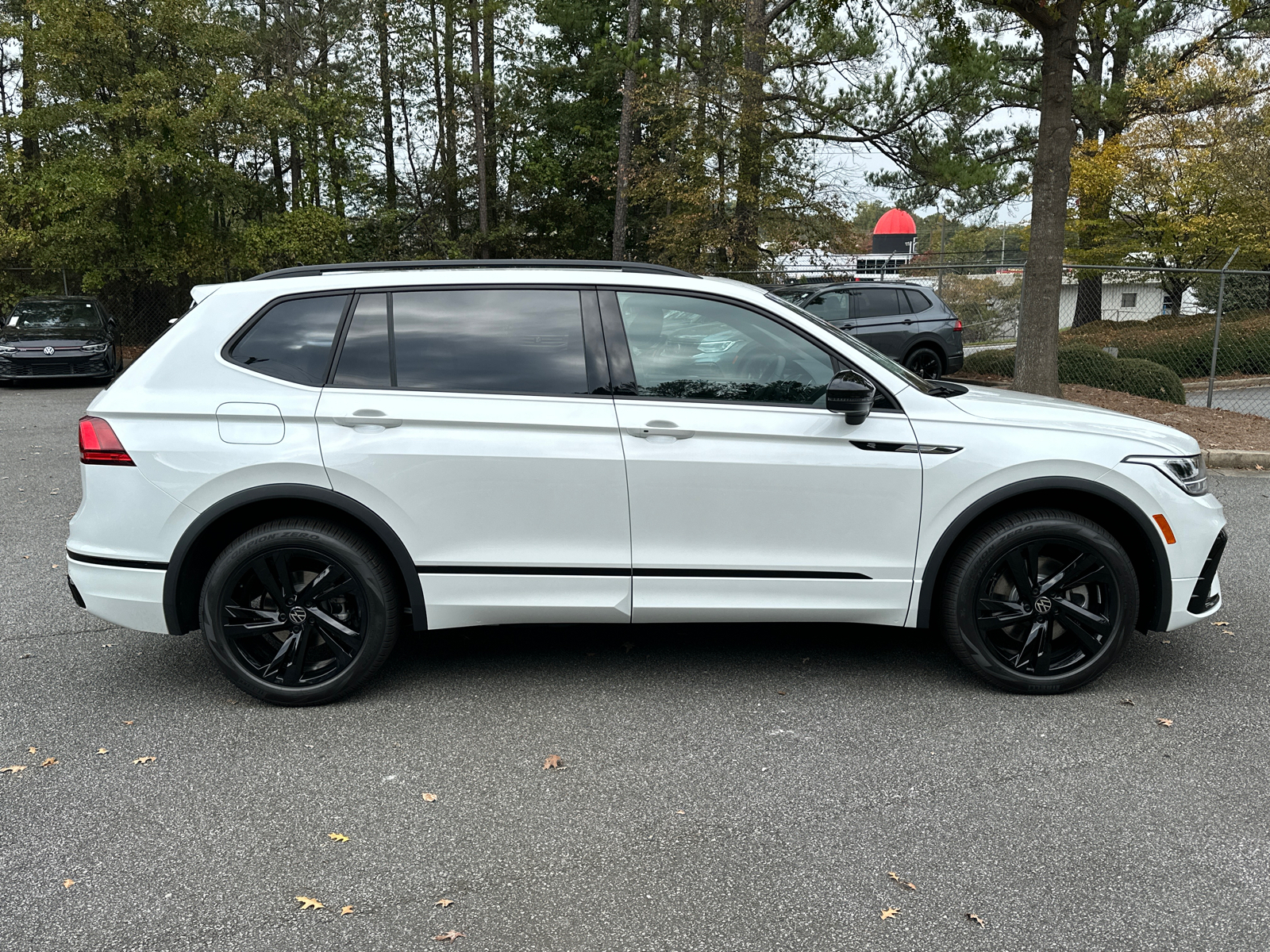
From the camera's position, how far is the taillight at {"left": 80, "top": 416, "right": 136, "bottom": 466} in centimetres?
404

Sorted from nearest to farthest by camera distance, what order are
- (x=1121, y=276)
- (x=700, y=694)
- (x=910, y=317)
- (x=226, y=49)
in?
(x=700, y=694) < (x=910, y=317) < (x=1121, y=276) < (x=226, y=49)

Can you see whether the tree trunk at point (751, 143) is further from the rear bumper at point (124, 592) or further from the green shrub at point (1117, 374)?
the rear bumper at point (124, 592)

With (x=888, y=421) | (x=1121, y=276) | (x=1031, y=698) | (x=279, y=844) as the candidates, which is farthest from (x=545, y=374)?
(x=1121, y=276)

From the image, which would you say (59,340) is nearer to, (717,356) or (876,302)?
(876,302)

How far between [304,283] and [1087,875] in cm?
367

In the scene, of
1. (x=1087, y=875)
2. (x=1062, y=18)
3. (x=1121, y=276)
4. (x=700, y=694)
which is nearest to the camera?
(x=1087, y=875)

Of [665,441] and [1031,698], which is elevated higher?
[665,441]

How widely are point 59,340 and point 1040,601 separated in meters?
17.6

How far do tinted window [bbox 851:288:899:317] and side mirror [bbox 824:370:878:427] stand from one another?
11.3 metres

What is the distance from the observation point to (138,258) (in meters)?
22.0

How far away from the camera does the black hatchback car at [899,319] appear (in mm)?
Answer: 14672

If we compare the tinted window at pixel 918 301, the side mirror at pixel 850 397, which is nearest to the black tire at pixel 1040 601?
the side mirror at pixel 850 397

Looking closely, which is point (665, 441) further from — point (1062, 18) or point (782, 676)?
point (1062, 18)

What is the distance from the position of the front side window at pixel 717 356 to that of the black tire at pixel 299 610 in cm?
140
